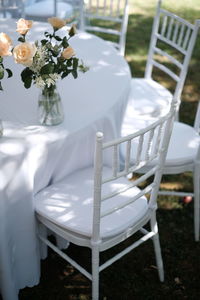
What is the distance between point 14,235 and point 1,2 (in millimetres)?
2752

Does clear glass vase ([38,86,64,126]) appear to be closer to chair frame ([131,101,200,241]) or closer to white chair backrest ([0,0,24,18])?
chair frame ([131,101,200,241])

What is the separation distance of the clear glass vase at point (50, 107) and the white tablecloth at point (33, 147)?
33 mm

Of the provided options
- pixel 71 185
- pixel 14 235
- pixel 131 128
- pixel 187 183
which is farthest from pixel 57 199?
pixel 187 183

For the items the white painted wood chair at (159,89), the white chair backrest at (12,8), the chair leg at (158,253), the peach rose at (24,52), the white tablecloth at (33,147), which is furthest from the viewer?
the white chair backrest at (12,8)

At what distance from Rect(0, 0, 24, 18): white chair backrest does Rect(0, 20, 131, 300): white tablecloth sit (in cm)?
168

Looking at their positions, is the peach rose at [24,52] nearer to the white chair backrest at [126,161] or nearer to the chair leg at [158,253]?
the white chair backrest at [126,161]

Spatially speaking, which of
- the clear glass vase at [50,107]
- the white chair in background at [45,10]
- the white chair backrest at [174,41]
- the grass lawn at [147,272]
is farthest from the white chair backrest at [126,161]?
the white chair in background at [45,10]

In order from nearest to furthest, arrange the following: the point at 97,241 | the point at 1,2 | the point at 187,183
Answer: the point at 97,241
the point at 187,183
the point at 1,2

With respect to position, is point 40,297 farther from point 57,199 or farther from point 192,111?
point 192,111

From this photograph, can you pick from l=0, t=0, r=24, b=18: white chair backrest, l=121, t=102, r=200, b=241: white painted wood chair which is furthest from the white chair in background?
l=121, t=102, r=200, b=241: white painted wood chair

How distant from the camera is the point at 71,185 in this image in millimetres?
1752

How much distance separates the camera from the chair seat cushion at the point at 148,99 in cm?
246

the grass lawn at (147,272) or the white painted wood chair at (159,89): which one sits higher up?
the white painted wood chair at (159,89)

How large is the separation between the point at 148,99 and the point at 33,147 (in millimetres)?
1258
